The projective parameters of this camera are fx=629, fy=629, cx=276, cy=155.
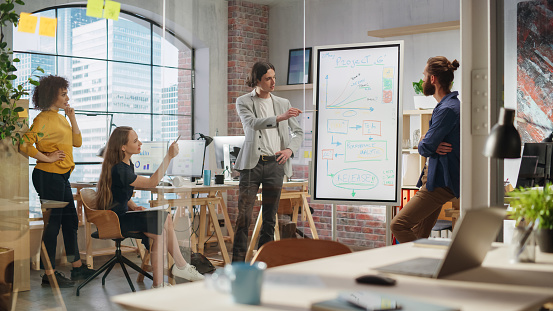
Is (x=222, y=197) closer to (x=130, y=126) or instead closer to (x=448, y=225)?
(x=130, y=126)

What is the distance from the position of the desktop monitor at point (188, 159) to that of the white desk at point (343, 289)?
2.61 m

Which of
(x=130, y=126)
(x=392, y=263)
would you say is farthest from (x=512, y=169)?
(x=130, y=126)

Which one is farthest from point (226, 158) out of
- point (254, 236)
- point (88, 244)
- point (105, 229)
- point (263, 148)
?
point (88, 244)

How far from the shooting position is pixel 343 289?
5.06 feet

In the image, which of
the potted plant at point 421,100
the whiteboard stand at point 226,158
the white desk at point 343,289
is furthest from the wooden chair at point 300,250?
the potted plant at point 421,100

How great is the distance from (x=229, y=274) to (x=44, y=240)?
294cm

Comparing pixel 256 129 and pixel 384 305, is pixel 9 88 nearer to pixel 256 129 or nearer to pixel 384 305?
pixel 256 129

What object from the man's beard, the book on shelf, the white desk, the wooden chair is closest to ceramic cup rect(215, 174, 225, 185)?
the man's beard

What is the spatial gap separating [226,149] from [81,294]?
1381mm

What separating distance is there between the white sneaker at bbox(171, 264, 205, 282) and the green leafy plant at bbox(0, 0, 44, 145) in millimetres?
1362

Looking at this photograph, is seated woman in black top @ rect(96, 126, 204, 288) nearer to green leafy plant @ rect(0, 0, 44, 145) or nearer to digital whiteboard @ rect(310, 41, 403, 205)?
green leafy plant @ rect(0, 0, 44, 145)

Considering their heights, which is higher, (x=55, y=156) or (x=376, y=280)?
(x=55, y=156)

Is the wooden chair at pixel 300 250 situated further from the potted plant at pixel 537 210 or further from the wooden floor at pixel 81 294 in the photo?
the wooden floor at pixel 81 294

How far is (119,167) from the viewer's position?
4129 mm
